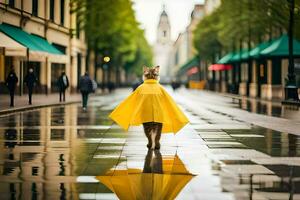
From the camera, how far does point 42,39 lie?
4725cm

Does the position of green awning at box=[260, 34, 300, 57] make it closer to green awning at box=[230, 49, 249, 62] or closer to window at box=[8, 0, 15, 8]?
green awning at box=[230, 49, 249, 62]

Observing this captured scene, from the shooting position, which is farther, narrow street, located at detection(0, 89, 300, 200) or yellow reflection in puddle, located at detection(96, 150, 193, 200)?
narrow street, located at detection(0, 89, 300, 200)

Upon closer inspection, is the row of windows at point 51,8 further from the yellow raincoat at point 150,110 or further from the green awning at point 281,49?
the yellow raincoat at point 150,110

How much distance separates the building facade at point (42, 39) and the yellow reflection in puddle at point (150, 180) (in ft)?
80.1

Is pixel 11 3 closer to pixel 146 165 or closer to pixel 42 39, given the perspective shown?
pixel 42 39

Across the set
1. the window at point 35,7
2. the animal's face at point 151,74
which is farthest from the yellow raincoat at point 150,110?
the window at point 35,7

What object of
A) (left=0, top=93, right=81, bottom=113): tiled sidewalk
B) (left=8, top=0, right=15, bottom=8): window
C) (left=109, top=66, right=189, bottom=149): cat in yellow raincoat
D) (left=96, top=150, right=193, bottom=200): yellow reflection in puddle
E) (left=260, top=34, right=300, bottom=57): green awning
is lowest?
(left=96, top=150, right=193, bottom=200): yellow reflection in puddle

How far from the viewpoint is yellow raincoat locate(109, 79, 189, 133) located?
13344mm

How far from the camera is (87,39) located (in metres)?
67.4

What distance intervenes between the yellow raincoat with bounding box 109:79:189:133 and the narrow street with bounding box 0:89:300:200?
22.7 inches

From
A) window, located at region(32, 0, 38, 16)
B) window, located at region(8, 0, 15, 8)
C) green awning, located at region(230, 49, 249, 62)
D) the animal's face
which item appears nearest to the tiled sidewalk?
window, located at region(8, 0, 15, 8)

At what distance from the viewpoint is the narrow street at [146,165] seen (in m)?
8.24

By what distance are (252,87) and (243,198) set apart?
52.2 m

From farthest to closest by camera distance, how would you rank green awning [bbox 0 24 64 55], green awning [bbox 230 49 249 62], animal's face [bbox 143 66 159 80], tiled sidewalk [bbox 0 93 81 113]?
green awning [bbox 230 49 249 62]
green awning [bbox 0 24 64 55]
tiled sidewalk [bbox 0 93 81 113]
animal's face [bbox 143 66 159 80]
